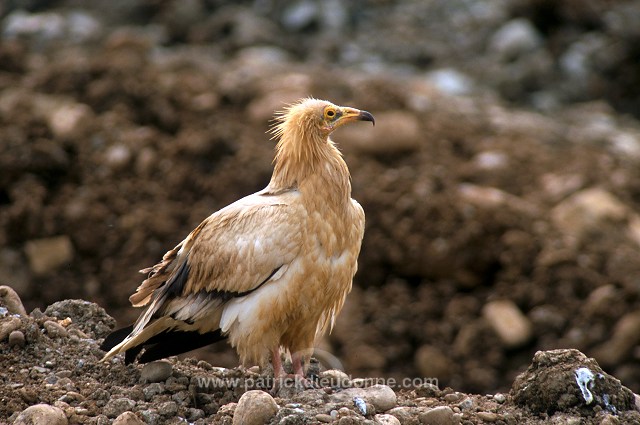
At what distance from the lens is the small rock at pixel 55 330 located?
7871 mm

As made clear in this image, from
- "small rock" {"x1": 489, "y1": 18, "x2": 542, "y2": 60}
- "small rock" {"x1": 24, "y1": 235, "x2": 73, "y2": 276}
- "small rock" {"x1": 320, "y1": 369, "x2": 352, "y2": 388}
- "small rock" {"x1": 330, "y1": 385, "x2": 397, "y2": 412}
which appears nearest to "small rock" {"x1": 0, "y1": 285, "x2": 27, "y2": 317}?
"small rock" {"x1": 320, "y1": 369, "x2": 352, "y2": 388}

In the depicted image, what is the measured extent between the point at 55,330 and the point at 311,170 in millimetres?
2353

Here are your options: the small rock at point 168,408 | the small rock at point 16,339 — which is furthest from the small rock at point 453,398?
the small rock at point 16,339

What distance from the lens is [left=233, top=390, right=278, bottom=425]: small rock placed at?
6.34m

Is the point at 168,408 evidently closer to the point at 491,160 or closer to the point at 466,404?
the point at 466,404

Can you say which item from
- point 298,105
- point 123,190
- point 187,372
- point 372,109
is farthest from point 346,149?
point 187,372

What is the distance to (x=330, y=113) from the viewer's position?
26.4ft

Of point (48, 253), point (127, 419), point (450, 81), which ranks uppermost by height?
point (450, 81)

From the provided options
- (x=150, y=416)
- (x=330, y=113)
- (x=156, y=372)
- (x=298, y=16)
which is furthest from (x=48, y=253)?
(x=298, y=16)

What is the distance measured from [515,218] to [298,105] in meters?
5.54

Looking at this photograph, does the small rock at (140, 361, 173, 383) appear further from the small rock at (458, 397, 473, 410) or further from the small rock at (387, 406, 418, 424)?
the small rock at (458, 397, 473, 410)

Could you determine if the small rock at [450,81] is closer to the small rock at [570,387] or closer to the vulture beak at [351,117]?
the vulture beak at [351,117]

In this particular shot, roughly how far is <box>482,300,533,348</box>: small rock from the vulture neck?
497 centimetres

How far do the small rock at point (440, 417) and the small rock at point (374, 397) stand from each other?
0.30m
